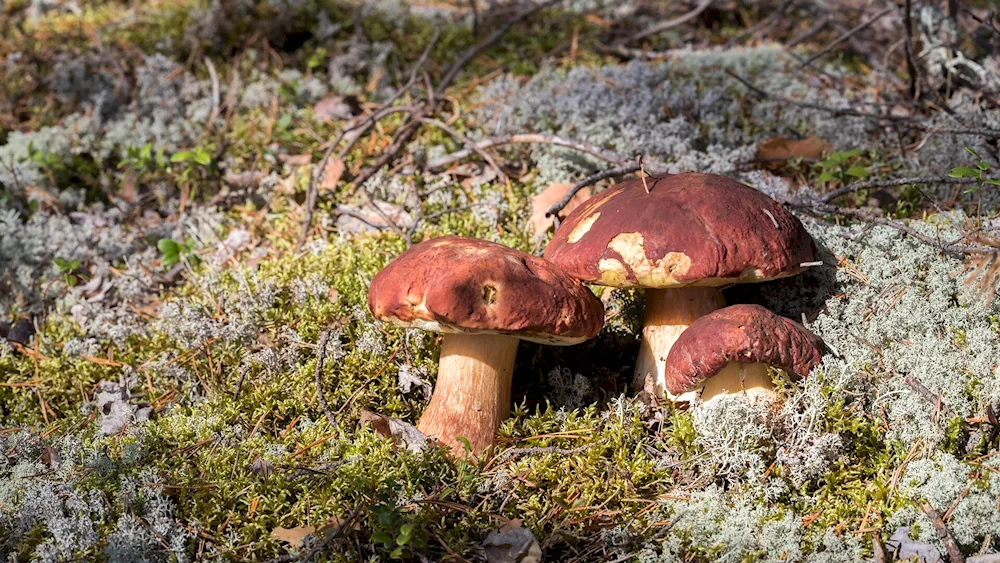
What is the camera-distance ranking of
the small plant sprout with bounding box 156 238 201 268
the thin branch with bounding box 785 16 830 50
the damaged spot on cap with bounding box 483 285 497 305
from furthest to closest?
the thin branch with bounding box 785 16 830 50 → the small plant sprout with bounding box 156 238 201 268 → the damaged spot on cap with bounding box 483 285 497 305

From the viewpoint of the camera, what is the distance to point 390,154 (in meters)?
4.66

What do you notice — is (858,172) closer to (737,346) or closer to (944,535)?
(737,346)

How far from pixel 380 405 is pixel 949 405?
219 centimetres

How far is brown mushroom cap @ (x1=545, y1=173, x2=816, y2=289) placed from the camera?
107 inches

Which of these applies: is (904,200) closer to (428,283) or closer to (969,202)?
(969,202)

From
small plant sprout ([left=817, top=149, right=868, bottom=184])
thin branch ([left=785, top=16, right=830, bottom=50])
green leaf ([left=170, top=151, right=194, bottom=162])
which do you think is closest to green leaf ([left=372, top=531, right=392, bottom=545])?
small plant sprout ([left=817, top=149, right=868, bottom=184])

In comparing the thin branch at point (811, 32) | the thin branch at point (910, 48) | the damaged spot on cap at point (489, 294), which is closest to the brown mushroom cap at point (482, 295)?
the damaged spot on cap at point (489, 294)

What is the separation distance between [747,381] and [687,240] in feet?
1.91

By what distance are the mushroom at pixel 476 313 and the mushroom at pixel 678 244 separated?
191 millimetres

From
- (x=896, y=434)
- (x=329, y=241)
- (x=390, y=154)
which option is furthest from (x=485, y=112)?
(x=896, y=434)

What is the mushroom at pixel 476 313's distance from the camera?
8.61ft

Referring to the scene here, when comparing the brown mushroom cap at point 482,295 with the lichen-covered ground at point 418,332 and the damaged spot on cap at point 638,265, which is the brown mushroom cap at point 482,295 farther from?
the lichen-covered ground at point 418,332

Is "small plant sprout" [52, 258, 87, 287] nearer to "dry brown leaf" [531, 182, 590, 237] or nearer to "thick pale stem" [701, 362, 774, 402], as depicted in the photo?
"dry brown leaf" [531, 182, 590, 237]

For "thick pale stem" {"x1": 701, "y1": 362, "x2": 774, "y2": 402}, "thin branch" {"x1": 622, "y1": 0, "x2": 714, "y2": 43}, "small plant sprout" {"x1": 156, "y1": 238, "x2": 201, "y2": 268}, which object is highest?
"thin branch" {"x1": 622, "y1": 0, "x2": 714, "y2": 43}
